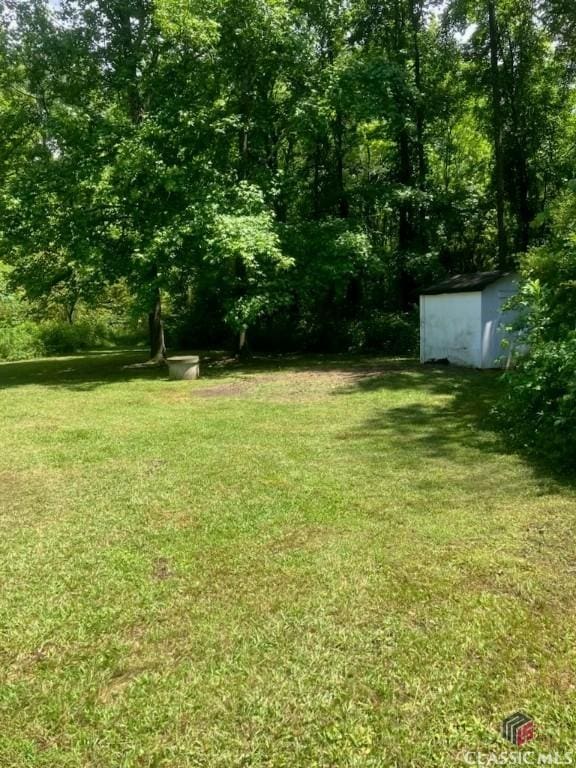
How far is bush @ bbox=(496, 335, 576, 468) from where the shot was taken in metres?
5.07

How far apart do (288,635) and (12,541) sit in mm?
2214

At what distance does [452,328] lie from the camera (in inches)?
508

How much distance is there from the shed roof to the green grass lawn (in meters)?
6.97

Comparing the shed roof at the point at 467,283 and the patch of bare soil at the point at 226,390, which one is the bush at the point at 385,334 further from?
the patch of bare soil at the point at 226,390

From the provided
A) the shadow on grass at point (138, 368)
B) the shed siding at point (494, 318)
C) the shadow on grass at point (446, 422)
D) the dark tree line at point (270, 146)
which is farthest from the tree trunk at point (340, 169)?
the shadow on grass at point (446, 422)

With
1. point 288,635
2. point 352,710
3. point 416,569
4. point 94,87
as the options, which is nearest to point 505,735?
point 352,710

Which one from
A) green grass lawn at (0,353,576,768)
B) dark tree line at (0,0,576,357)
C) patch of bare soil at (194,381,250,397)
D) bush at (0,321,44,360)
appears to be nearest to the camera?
green grass lawn at (0,353,576,768)

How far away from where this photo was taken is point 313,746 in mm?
1900

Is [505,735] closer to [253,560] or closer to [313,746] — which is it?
[313,746]

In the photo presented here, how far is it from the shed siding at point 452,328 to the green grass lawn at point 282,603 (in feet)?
22.3

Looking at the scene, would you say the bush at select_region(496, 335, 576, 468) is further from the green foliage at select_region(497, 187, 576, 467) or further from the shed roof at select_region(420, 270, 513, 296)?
the shed roof at select_region(420, 270, 513, 296)

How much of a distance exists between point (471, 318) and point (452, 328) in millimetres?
677

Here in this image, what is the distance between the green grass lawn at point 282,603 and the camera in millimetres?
1969

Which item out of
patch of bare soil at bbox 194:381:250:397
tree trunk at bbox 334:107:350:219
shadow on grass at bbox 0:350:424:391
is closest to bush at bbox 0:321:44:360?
shadow on grass at bbox 0:350:424:391
